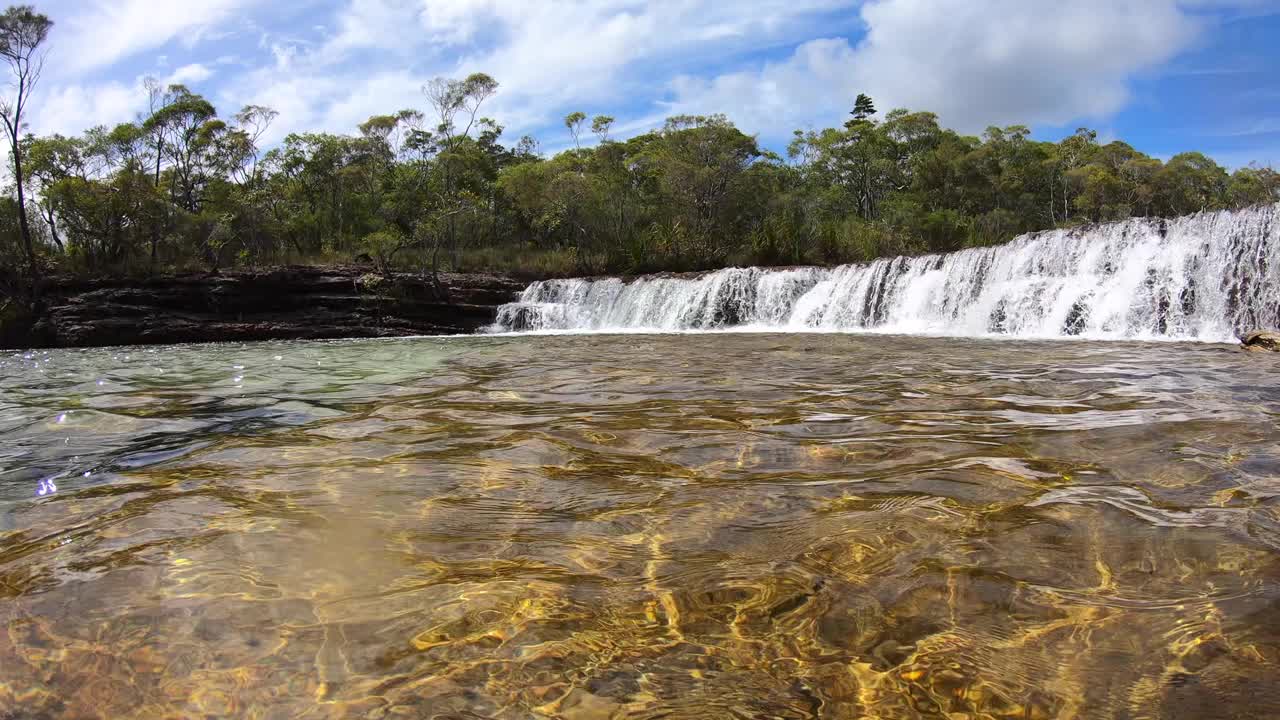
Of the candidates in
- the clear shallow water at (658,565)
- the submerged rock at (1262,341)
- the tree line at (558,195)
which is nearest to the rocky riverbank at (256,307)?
the tree line at (558,195)

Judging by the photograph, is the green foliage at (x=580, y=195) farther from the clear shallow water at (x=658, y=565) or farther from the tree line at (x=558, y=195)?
the clear shallow water at (x=658, y=565)

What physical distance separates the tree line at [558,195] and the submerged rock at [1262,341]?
34.1ft

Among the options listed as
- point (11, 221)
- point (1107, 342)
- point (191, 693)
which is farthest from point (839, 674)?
point (11, 221)

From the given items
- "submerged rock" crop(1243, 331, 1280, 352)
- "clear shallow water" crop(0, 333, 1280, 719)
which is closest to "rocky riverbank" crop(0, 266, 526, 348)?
"clear shallow water" crop(0, 333, 1280, 719)

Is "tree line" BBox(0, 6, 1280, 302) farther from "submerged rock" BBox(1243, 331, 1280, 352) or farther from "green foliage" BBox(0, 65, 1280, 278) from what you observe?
"submerged rock" BBox(1243, 331, 1280, 352)

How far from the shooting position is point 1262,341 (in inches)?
340

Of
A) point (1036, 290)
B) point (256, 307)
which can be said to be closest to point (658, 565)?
point (1036, 290)

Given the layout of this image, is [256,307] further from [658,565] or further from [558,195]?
[658,565]

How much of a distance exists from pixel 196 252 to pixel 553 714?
33.0 metres

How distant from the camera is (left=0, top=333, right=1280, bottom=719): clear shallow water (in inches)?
59.2

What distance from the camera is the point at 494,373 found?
7.62m

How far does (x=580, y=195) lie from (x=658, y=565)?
29115 mm

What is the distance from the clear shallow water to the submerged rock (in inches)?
206

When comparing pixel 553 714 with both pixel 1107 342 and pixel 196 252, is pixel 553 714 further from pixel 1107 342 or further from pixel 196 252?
pixel 196 252
